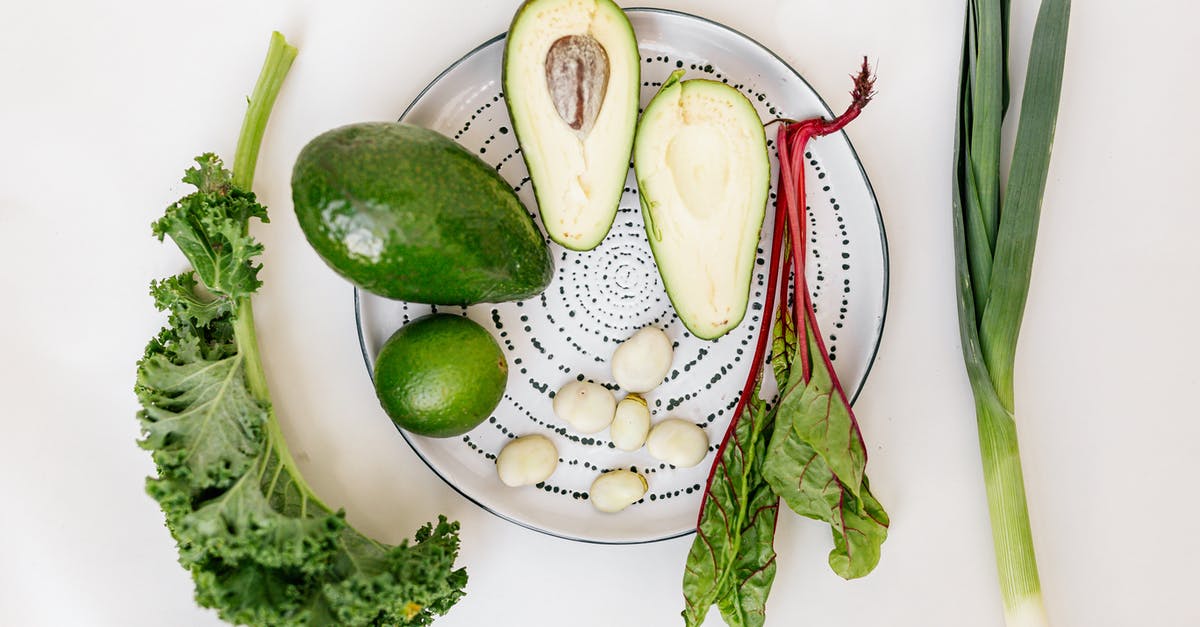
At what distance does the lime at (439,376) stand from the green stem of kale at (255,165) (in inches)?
5.1

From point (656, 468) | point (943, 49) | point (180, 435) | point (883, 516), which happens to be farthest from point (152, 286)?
point (943, 49)

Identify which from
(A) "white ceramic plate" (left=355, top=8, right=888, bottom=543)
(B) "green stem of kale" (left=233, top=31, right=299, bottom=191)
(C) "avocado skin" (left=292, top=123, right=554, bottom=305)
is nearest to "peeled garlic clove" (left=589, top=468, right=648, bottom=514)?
(A) "white ceramic plate" (left=355, top=8, right=888, bottom=543)

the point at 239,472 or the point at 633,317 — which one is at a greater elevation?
the point at 633,317

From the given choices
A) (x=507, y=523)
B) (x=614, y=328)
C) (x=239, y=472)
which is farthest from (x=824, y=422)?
(x=239, y=472)

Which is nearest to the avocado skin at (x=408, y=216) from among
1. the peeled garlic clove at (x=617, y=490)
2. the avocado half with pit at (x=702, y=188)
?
the avocado half with pit at (x=702, y=188)

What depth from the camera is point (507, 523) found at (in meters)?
0.95

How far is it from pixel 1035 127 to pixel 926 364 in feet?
0.98

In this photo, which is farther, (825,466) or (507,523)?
(507,523)

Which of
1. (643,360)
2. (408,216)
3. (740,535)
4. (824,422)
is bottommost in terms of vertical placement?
(740,535)

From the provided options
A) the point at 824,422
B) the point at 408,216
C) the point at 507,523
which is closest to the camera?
the point at 408,216

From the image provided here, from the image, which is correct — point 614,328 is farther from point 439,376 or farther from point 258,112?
point 258,112

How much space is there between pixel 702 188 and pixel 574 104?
164 millimetres

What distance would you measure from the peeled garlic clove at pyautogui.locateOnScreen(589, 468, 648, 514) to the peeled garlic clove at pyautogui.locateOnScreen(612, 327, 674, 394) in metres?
0.10

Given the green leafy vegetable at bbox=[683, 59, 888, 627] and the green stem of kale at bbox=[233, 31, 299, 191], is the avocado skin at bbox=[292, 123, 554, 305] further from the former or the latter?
the green leafy vegetable at bbox=[683, 59, 888, 627]
